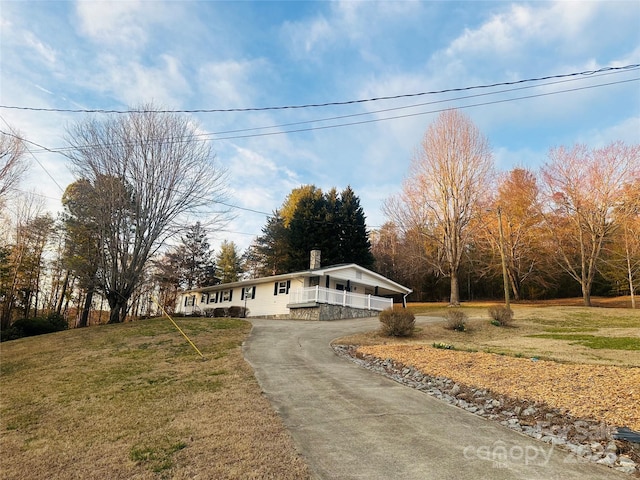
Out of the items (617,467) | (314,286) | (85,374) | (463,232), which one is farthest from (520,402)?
(463,232)

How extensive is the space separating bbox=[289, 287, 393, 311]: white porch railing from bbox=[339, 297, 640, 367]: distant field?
664 centimetres

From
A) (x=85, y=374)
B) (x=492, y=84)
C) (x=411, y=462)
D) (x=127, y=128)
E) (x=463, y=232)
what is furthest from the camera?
(x=463, y=232)

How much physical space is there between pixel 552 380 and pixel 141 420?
7381mm

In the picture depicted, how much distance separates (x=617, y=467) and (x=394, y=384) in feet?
14.8

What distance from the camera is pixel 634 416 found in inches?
204

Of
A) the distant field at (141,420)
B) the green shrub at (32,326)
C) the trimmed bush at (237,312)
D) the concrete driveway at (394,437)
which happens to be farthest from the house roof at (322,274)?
the concrete driveway at (394,437)

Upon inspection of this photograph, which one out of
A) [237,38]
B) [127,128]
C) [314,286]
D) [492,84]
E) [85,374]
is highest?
[127,128]

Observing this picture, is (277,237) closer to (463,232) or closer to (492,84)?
(463,232)

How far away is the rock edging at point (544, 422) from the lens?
14.4 ft

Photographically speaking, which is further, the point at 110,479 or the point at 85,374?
the point at 85,374

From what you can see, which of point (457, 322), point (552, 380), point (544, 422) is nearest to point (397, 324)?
point (457, 322)

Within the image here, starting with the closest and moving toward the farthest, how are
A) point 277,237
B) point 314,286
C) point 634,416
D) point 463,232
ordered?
point 634,416 → point 314,286 → point 463,232 → point 277,237

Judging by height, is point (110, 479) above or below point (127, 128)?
below

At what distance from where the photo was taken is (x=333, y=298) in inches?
953
